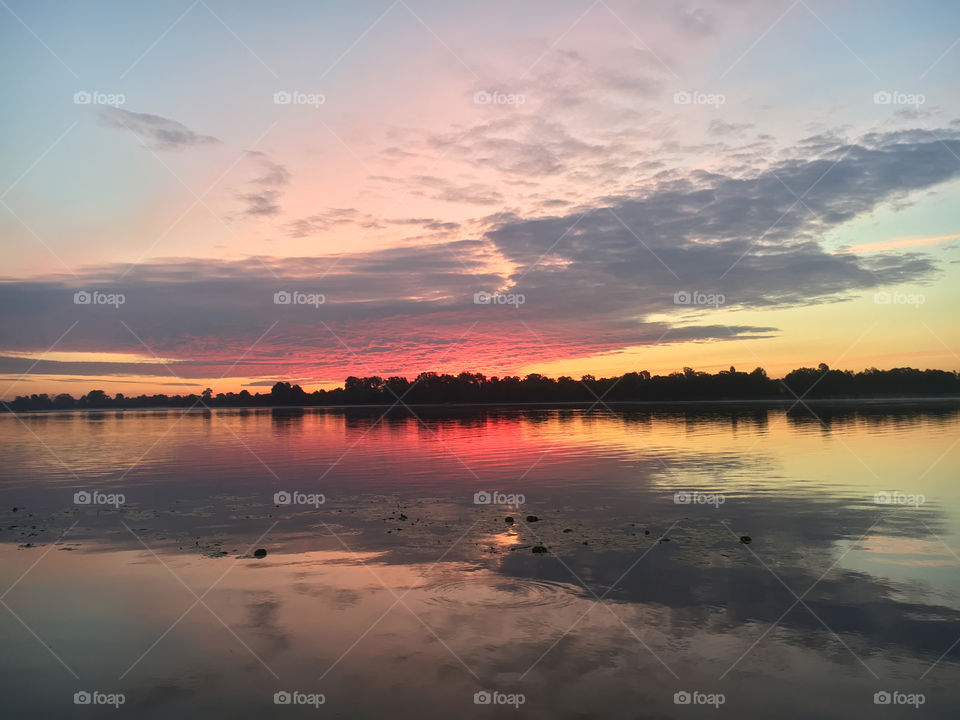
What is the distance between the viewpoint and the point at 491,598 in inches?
518

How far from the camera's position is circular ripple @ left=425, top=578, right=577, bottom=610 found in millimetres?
12844

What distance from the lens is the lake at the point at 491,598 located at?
31.1ft

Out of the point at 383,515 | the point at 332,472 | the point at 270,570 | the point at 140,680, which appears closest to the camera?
the point at 140,680

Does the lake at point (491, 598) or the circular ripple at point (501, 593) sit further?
the circular ripple at point (501, 593)

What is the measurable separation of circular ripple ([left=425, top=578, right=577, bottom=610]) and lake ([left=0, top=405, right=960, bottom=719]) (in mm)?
65

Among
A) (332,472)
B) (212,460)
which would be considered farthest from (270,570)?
(212,460)

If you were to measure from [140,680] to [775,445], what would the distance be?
131 feet

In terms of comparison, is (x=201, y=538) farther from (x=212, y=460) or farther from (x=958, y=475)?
(x=958, y=475)

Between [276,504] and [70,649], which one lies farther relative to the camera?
[276,504]

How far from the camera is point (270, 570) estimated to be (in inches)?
611

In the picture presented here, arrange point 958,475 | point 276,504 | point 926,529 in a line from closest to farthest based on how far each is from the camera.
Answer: point 926,529 < point 276,504 < point 958,475

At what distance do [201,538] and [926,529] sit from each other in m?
20.5

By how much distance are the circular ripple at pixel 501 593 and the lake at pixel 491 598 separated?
0.21 feet

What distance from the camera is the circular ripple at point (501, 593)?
12844 mm
